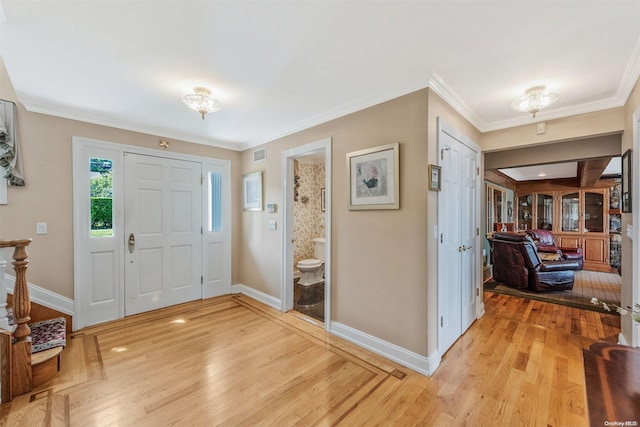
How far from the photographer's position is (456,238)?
2.67m

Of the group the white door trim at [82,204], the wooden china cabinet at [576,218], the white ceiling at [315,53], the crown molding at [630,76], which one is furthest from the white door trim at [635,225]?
the wooden china cabinet at [576,218]

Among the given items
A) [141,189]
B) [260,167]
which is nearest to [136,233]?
[141,189]

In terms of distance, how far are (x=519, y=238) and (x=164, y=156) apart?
5.56 meters

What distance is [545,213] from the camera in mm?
7445

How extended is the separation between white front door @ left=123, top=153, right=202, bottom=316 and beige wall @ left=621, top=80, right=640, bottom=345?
15.2ft

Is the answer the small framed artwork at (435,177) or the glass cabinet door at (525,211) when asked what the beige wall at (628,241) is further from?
the glass cabinet door at (525,211)

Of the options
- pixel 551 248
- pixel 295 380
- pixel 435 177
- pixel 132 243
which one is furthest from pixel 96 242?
pixel 551 248

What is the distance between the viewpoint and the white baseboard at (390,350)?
2.19m

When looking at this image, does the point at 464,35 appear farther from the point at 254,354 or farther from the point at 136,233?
the point at 136,233

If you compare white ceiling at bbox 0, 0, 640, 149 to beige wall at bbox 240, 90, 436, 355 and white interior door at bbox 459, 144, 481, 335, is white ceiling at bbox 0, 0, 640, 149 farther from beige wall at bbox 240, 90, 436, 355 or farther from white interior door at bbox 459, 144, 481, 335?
white interior door at bbox 459, 144, 481, 335

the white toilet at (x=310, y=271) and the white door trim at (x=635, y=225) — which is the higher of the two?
the white door trim at (x=635, y=225)

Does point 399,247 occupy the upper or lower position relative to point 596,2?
lower

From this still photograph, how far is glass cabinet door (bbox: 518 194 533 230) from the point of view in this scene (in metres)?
7.68

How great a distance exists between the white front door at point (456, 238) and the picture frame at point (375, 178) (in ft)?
1.28
